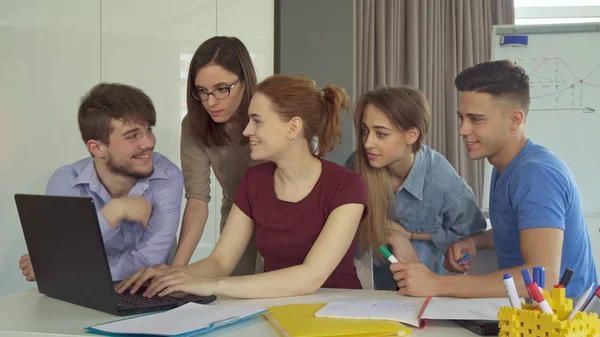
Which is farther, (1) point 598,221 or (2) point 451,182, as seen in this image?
(1) point 598,221

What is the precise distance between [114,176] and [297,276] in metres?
0.74

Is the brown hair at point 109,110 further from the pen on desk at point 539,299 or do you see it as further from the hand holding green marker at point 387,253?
the pen on desk at point 539,299

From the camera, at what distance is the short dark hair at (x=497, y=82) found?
2021 mm

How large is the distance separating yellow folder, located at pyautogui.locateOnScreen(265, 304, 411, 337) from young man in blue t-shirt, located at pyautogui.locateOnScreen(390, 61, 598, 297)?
1.02 ft

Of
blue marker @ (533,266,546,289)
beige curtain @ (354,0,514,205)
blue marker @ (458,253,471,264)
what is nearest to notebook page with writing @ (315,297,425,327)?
blue marker @ (533,266,546,289)

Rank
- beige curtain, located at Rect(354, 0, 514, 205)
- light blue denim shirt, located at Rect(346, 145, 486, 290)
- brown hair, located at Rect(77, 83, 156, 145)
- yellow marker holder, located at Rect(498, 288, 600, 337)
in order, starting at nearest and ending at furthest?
1. yellow marker holder, located at Rect(498, 288, 600, 337)
2. brown hair, located at Rect(77, 83, 156, 145)
3. light blue denim shirt, located at Rect(346, 145, 486, 290)
4. beige curtain, located at Rect(354, 0, 514, 205)

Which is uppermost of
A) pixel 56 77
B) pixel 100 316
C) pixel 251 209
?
pixel 56 77

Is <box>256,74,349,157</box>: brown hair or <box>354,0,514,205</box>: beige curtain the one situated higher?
<box>354,0,514,205</box>: beige curtain

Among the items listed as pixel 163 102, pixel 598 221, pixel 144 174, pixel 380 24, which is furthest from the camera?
pixel 380 24

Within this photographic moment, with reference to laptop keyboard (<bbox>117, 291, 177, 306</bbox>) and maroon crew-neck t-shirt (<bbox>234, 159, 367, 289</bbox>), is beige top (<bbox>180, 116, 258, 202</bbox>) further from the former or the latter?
laptop keyboard (<bbox>117, 291, 177, 306</bbox>)

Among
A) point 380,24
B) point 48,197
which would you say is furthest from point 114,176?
point 380,24

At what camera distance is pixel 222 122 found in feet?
7.22

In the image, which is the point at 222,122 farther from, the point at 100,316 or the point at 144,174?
the point at 100,316

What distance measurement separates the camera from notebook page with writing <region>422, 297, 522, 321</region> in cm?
126
